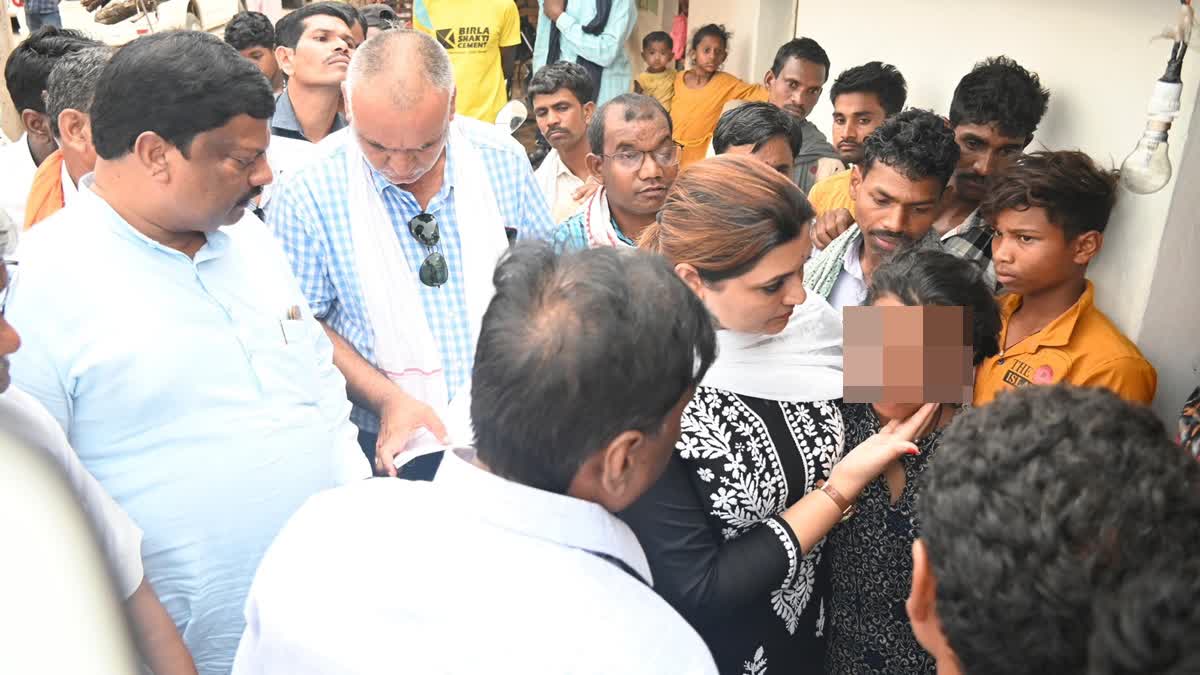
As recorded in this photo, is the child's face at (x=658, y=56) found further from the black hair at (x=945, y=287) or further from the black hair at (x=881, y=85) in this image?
the black hair at (x=945, y=287)

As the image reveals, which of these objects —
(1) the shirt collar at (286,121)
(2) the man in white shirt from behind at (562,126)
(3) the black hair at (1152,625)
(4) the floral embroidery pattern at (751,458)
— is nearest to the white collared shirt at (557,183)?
(2) the man in white shirt from behind at (562,126)

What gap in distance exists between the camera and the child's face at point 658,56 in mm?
6945

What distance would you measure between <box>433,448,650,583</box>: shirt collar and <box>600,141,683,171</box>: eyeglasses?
6.67ft

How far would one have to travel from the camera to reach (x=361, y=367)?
2691mm

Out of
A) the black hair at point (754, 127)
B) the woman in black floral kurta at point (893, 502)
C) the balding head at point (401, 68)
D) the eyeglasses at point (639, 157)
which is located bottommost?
the woman in black floral kurta at point (893, 502)

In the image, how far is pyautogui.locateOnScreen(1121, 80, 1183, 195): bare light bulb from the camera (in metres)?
2.38

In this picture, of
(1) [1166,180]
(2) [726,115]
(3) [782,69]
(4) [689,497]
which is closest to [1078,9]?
(1) [1166,180]

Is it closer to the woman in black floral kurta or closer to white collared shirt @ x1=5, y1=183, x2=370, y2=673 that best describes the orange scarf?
white collared shirt @ x1=5, y1=183, x2=370, y2=673

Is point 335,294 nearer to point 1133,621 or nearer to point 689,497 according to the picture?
point 689,497

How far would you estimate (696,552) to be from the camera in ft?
5.27

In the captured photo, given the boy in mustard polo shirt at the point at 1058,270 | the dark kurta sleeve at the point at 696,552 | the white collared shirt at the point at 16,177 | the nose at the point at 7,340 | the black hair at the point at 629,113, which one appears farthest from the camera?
the white collared shirt at the point at 16,177

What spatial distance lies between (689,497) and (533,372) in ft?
2.03

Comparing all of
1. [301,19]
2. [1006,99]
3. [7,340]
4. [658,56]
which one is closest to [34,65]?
[301,19]

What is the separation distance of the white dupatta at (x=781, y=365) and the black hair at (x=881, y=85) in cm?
230
